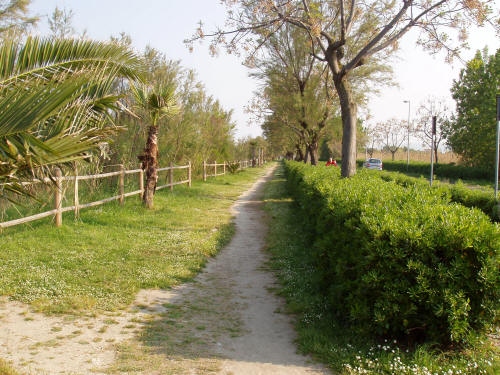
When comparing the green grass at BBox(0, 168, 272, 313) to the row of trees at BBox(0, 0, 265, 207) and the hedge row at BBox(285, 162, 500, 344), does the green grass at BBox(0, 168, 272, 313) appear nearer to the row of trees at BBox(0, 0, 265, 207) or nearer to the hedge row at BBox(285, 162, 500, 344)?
the row of trees at BBox(0, 0, 265, 207)

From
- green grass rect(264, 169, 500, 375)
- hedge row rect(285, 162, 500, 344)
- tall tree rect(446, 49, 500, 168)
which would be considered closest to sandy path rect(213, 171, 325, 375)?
green grass rect(264, 169, 500, 375)

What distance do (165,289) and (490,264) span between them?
4067 millimetres

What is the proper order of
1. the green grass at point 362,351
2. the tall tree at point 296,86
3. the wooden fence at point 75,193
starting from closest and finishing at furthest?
the green grass at point 362,351 < the wooden fence at point 75,193 < the tall tree at point 296,86

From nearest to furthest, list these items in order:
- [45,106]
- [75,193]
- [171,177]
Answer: [45,106]
[75,193]
[171,177]

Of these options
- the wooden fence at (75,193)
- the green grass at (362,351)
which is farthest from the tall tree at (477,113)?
the green grass at (362,351)

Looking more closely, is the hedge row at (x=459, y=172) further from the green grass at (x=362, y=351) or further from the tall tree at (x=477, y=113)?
the green grass at (x=362, y=351)

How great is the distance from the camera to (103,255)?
700 centimetres

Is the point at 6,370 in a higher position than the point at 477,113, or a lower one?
lower

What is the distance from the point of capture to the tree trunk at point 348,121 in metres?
11.0

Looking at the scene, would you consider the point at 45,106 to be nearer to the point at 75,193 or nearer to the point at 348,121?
the point at 75,193

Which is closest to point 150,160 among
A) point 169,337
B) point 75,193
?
point 75,193

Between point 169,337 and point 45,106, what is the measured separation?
253 centimetres

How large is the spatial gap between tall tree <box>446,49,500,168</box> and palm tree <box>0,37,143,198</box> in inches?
1350

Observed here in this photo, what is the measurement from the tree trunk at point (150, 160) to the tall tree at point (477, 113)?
96.0 ft
